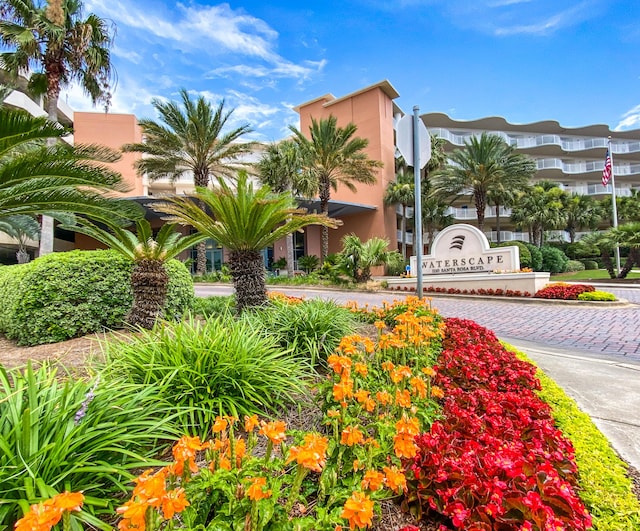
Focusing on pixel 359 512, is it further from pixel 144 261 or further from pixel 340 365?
pixel 144 261

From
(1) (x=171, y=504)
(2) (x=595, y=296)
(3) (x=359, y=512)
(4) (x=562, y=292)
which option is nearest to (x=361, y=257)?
(4) (x=562, y=292)

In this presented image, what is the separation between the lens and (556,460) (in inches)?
70.5

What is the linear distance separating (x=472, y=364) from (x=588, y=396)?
4.29ft

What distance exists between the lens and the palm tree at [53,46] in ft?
41.6

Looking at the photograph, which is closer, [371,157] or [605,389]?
[605,389]

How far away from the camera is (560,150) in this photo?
131 feet

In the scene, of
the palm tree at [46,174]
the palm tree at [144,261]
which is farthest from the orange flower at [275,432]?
the palm tree at [144,261]

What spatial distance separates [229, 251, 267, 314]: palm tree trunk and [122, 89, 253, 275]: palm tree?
14.6 m

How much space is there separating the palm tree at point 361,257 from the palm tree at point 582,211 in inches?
993

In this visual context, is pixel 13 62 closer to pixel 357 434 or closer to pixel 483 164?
pixel 357 434

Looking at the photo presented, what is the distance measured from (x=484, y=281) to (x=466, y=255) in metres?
1.94

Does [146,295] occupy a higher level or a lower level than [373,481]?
higher

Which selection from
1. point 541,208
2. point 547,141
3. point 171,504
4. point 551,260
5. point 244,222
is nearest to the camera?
point 171,504

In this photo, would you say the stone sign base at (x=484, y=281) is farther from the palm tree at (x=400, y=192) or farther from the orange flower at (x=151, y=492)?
the orange flower at (x=151, y=492)
